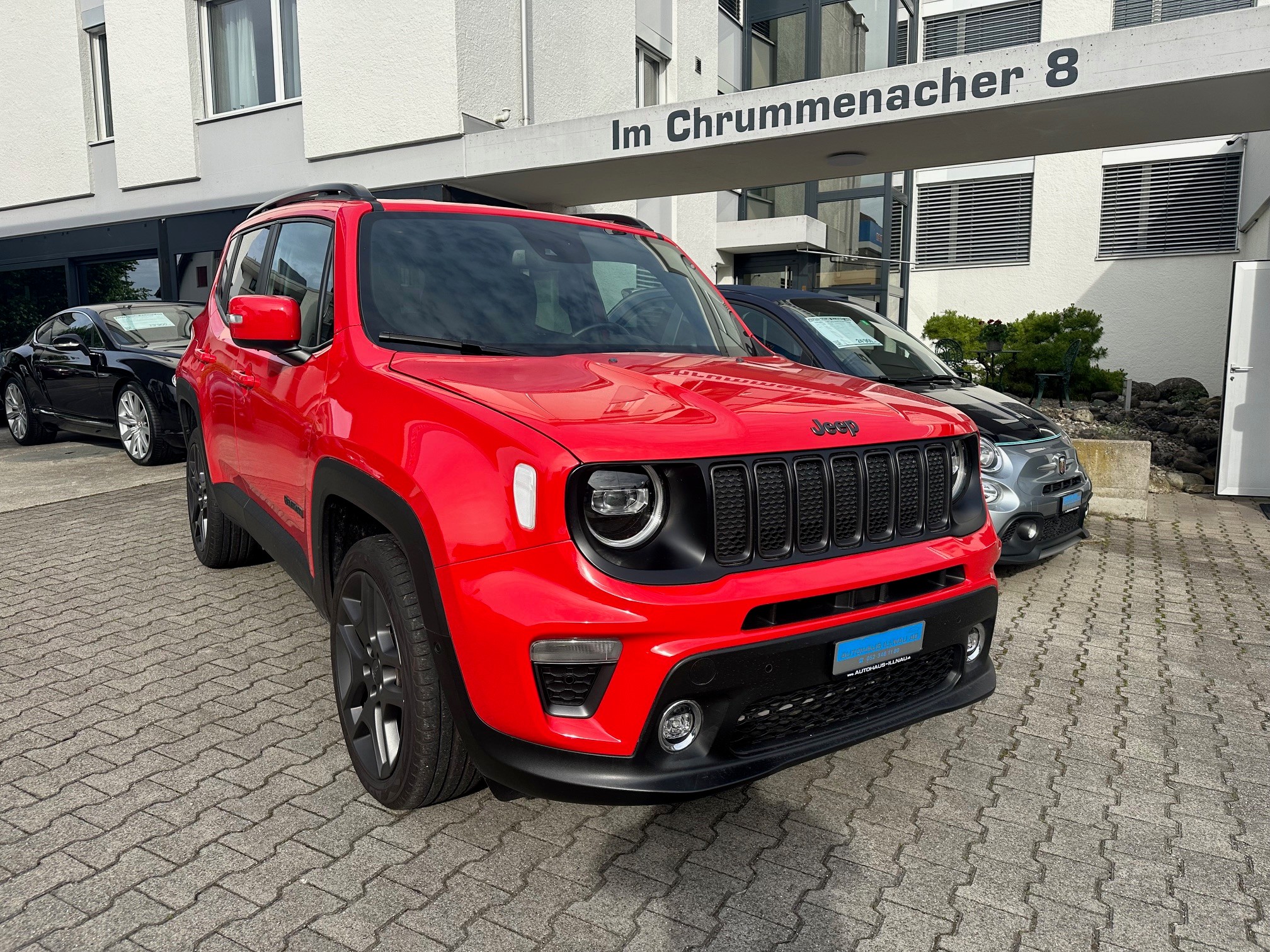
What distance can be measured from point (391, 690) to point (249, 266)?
2640 millimetres

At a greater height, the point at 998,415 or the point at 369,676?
the point at 998,415

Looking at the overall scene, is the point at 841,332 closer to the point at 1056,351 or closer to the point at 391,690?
the point at 391,690

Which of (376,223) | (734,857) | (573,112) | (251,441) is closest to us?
(734,857)

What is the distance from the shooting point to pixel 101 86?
15.7 m

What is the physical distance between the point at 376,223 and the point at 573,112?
10.8 meters

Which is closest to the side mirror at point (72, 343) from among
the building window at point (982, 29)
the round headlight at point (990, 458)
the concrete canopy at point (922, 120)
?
the concrete canopy at point (922, 120)

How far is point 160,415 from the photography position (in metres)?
8.97

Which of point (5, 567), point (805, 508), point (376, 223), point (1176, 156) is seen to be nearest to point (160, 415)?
point (5, 567)

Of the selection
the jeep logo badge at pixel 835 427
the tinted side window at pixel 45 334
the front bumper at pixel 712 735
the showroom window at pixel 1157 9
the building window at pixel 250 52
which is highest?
the showroom window at pixel 1157 9

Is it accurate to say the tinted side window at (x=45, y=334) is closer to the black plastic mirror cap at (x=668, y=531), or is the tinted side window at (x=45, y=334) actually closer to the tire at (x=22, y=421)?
the tire at (x=22, y=421)

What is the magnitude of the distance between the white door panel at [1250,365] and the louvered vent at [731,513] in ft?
27.5

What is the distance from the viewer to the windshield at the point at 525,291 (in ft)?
10.7

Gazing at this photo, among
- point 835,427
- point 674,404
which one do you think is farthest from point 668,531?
→ point 835,427

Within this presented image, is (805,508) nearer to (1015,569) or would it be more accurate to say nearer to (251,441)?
(251,441)
